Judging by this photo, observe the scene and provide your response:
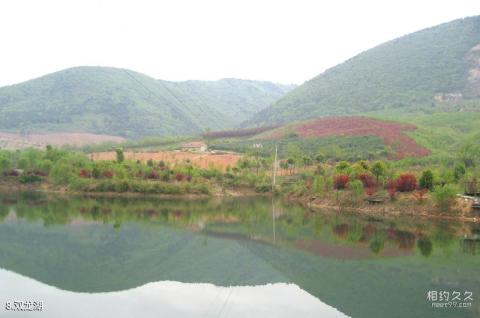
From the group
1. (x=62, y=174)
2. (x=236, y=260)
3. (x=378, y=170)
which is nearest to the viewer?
(x=236, y=260)

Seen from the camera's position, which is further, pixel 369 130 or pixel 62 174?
pixel 369 130

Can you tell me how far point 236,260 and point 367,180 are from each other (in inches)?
1124

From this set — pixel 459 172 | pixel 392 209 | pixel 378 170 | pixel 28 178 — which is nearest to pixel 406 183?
pixel 392 209

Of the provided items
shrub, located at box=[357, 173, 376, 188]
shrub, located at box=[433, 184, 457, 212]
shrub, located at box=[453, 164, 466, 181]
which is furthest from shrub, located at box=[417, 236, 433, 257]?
shrub, located at box=[453, 164, 466, 181]

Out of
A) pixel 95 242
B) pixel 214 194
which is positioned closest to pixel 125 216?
pixel 95 242

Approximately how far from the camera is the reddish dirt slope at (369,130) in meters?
80.4

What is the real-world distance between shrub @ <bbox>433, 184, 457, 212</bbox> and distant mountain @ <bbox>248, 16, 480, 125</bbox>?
85712mm

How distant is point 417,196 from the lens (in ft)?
157

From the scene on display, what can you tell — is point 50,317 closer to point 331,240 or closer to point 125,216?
point 331,240

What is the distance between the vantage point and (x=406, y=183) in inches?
1933

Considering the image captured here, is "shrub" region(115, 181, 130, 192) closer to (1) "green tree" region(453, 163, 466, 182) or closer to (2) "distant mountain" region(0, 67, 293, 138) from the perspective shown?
(1) "green tree" region(453, 163, 466, 182)

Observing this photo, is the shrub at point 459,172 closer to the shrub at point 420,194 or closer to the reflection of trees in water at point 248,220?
the shrub at point 420,194

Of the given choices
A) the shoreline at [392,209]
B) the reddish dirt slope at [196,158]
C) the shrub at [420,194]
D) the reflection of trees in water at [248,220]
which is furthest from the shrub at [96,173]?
the shrub at [420,194]

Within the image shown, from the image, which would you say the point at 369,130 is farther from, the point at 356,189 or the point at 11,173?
the point at 11,173
